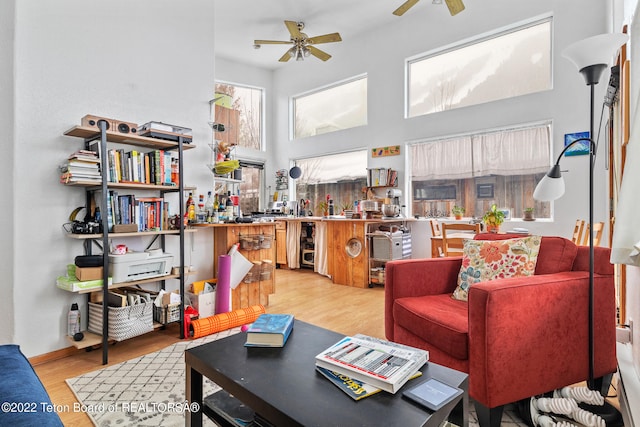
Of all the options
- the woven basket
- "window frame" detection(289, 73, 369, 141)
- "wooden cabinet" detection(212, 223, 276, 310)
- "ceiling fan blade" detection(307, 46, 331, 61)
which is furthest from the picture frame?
the woven basket

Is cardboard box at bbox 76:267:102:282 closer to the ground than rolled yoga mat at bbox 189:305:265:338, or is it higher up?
higher up

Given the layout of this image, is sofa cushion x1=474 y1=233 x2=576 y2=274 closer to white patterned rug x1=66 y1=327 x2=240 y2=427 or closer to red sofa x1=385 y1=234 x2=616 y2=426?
red sofa x1=385 y1=234 x2=616 y2=426

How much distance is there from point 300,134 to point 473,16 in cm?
345

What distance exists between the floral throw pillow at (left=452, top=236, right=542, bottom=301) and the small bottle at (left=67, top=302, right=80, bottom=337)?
2.53m

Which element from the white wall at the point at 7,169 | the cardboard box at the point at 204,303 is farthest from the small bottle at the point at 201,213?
the white wall at the point at 7,169

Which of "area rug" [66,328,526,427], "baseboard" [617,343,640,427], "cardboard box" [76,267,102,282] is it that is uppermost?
"cardboard box" [76,267,102,282]

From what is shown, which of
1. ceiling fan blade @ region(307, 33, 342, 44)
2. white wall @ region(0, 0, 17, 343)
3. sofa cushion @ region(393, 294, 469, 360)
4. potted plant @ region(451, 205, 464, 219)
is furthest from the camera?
potted plant @ region(451, 205, 464, 219)

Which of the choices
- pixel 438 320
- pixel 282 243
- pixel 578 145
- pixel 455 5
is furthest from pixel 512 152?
pixel 282 243

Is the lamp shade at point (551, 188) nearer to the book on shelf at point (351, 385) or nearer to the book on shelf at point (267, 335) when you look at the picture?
the book on shelf at point (351, 385)

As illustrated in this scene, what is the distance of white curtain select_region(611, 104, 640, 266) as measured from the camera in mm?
1055

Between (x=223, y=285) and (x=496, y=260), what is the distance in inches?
86.1

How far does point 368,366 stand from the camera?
1060mm

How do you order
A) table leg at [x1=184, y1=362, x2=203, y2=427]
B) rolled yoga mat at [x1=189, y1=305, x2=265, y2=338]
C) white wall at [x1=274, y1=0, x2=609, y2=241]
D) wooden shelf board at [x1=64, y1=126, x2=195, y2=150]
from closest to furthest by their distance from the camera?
table leg at [x1=184, y1=362, x2=203, y2=427] → wooden shelf board at [x1=64, y1=126, x2=195, y2=150] → rolled yoga mat at [x1=189, y1=305, x2=265, y2=338] → white wall at [x1=274, y1=0, x2=609, y2=241]

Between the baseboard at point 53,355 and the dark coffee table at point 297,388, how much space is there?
1703 millimetres
